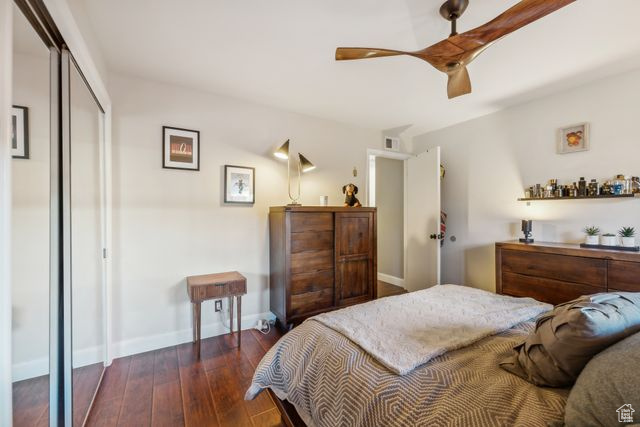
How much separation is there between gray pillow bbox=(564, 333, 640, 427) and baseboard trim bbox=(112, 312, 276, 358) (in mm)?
2661

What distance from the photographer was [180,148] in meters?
2.53

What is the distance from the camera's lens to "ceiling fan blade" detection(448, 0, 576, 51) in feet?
3.96

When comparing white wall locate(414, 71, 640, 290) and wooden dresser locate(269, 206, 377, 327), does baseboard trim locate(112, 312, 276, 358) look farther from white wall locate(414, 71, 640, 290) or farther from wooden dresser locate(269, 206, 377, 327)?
white wall locate(414, 71, 640, 290)

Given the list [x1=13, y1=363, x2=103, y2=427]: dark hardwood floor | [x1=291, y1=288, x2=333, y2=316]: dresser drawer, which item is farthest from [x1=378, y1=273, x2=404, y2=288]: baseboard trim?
[x1=13, y1=363, x2=103, y2=427]: dark hardwood floor

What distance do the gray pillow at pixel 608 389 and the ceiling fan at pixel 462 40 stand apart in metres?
1.38

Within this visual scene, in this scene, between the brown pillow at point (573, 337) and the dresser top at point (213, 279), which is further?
the dresser top at point (213, 279)

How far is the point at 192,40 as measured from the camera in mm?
1910

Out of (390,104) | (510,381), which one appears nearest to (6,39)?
(510,381)

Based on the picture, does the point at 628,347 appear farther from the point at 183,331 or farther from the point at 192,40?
the point at 183,331

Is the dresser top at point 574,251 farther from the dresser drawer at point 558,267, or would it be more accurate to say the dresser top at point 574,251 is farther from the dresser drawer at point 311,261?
the dresser drawer at point 311,261

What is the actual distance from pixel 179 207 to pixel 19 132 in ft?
5.34

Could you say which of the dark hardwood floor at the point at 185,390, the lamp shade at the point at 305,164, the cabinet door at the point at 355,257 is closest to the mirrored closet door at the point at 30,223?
the dark hardwood floor at the point at 185,390

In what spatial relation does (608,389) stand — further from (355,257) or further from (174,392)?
(355,257)

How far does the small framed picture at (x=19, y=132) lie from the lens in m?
0.90
